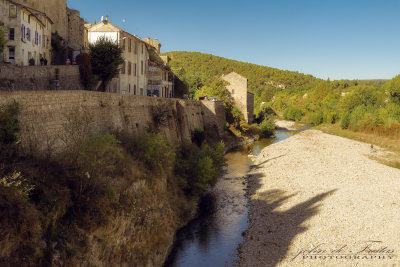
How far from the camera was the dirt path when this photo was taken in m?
16.7

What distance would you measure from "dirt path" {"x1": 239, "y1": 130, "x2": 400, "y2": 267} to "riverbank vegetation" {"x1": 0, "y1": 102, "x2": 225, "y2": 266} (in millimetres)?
5543

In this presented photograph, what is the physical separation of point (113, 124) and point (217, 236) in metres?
9.05

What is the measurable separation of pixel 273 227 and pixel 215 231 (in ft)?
11.1

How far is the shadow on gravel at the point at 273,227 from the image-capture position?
55.4 ft

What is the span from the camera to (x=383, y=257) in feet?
53.4

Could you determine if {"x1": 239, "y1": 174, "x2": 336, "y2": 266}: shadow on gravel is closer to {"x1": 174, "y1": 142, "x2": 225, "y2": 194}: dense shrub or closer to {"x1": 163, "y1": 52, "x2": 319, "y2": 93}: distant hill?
{"x1": 174, "y1": 142, "x2": 225, "y2": 194}: dense shrub

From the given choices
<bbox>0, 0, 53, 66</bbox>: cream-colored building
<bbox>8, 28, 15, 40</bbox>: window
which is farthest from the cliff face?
<bbox>8, 28, 15, 40</bbox>: window

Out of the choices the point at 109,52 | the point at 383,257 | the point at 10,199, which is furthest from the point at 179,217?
the point at 109,52

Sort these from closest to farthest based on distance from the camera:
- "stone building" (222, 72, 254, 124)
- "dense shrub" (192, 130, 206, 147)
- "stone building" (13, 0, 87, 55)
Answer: "dense shrub" (192, 130, 206, 147) → "stone building" (13, 0, 87, 55) → "stone building" (222, 72, 254, 124)

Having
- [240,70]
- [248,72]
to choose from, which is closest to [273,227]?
[240,70]

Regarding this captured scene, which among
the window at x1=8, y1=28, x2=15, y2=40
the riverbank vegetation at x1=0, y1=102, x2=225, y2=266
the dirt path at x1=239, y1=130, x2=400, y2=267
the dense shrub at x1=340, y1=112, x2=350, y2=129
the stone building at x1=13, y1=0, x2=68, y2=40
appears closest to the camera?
the riverbank vegetation at x1=0, y1=102, x2=225, y2=266

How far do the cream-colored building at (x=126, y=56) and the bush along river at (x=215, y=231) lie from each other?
13.4 meters

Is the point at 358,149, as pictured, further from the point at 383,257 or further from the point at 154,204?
the point at 154,204

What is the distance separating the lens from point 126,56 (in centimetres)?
3406
